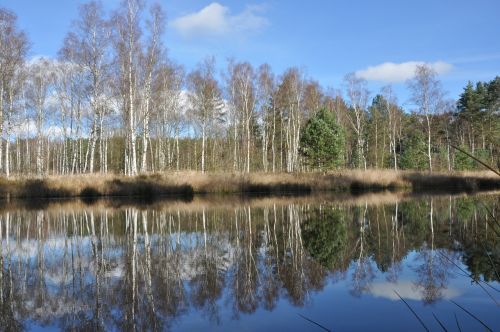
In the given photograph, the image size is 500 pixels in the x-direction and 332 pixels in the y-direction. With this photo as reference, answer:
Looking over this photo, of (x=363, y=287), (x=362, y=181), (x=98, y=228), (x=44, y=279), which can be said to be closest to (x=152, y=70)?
(x=362, y=181)

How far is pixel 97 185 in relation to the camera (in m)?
21.6

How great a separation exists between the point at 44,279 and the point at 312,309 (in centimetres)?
376

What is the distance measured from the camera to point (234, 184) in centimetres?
2355

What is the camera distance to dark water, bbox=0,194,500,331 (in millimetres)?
4199

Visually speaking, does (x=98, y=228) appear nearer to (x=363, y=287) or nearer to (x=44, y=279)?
(x=44, y=279)

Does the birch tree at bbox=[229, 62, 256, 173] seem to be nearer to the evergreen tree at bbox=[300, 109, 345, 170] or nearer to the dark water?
the evergreen tree at bbox=[300, 109, 345, 170]

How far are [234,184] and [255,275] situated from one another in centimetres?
1782

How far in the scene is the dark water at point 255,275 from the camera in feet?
13.8

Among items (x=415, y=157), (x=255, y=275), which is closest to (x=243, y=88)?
(x=415, y=157)

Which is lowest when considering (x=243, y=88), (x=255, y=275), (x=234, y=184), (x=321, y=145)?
(x=255, y=275)

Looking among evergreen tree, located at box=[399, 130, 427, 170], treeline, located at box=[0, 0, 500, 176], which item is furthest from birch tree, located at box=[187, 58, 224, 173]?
evergreen tree, located at box=[399, 130, 427, 170]

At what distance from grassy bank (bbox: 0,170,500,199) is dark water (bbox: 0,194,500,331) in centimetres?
1092

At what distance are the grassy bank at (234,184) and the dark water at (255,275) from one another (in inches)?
430

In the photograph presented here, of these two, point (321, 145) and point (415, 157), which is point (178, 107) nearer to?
point (321, 145)
